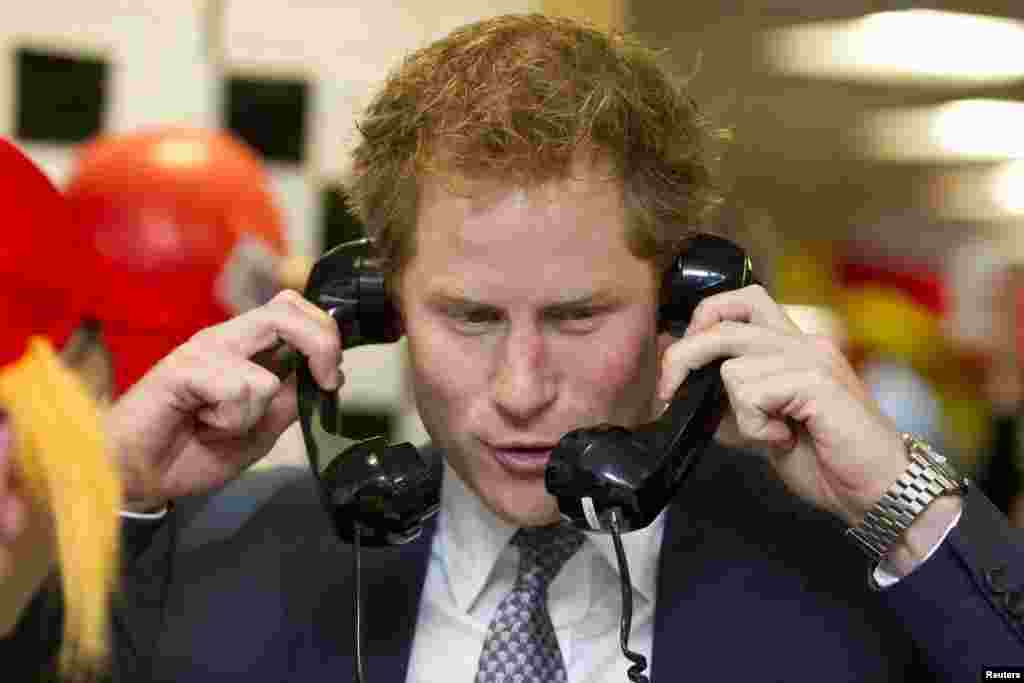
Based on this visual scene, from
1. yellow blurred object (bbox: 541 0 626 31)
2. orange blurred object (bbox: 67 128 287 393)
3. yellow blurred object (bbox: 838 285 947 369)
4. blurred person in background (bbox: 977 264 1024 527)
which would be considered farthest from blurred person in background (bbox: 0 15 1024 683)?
yellow blurred object (bbox: 838 285 947 369)

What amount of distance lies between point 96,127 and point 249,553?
1.42 meters

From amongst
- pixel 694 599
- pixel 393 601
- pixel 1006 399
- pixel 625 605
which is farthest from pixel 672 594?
pixel 1006 399

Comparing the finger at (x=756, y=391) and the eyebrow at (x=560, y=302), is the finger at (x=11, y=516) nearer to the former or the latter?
the eyebrow at (x=560, y=302)

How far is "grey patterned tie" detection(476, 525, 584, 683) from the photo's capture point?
115 cm

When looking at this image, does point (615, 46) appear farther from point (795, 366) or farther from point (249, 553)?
point (249, 553)

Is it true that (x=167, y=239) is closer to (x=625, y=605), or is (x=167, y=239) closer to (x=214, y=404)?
(x=214, y=404)

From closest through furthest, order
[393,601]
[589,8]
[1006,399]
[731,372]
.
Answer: [731,372] < [393,601] < [589,8] < [1006,399]

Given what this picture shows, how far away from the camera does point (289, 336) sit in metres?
1.19

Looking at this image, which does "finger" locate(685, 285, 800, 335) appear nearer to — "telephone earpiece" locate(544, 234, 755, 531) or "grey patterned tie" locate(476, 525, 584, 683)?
"telephone earpiece" locate(544, 234, 755, 531)

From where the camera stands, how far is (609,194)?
1.13 meters

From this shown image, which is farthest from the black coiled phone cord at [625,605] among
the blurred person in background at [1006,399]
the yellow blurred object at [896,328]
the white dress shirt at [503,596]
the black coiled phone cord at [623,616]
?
the yellow blurred object at [896,328]

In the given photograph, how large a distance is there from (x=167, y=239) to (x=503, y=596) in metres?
0.85

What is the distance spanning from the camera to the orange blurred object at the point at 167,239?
1.83 metres

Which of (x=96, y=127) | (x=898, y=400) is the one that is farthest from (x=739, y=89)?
(x=96, y=127)
